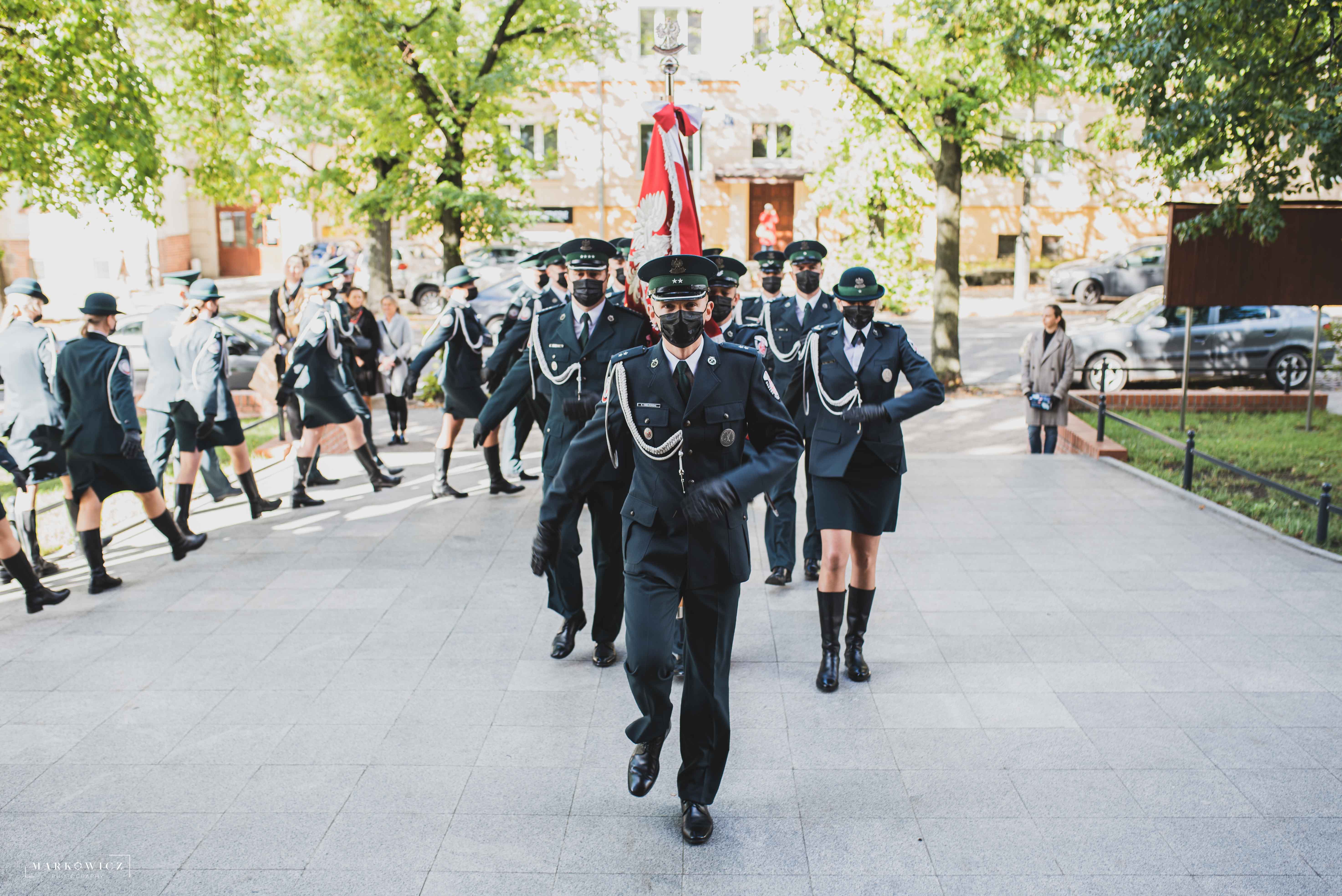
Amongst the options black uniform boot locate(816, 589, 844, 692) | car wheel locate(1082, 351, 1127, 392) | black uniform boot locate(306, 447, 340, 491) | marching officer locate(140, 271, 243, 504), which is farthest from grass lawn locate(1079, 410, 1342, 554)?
marching officer locate(140, 271, 243, 504)

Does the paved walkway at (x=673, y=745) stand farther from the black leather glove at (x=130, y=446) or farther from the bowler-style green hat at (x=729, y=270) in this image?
the bowler-style green hat at (x=729, y=270)

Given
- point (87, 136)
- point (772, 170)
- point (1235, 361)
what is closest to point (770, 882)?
point (87, 136)

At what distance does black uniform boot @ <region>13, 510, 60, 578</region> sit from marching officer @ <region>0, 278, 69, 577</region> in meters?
0.13

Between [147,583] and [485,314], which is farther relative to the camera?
[485,314]

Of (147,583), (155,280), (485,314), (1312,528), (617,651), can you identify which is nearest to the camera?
(617,651)

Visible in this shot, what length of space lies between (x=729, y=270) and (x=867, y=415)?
2855 mm

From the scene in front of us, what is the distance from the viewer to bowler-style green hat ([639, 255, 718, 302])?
14.5 feet

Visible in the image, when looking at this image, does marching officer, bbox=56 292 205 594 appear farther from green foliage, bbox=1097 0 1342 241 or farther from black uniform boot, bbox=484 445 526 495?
green foliage, bbox=1097 0 1342 241

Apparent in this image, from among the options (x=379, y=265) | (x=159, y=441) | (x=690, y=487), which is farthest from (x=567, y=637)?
(x=379, y=265)

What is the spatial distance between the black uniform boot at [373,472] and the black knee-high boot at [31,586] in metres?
3.34

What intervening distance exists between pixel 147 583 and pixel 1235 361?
16351 mm

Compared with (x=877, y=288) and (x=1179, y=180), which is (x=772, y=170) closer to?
(x=1179, y=180)

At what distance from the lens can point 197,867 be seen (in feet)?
14.4

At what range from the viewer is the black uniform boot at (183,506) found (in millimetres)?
9281
